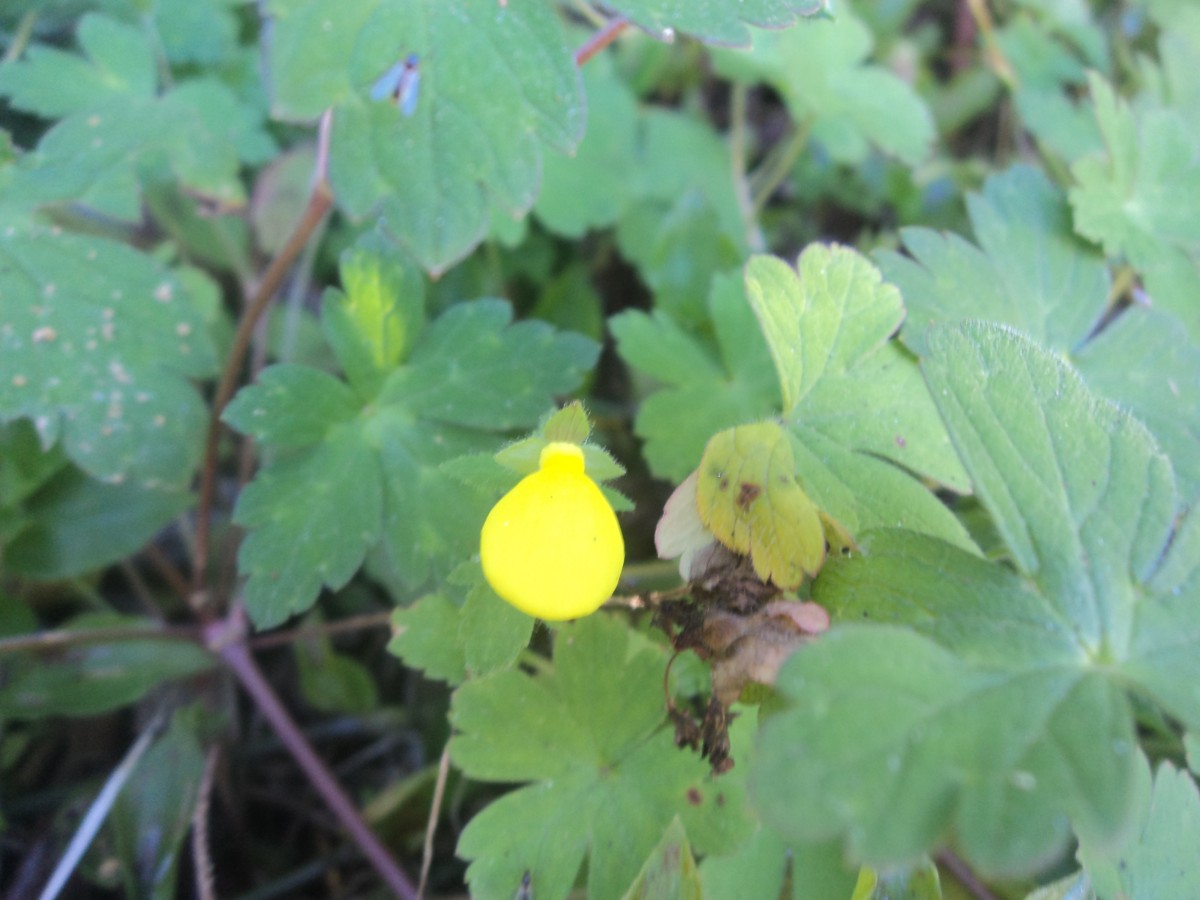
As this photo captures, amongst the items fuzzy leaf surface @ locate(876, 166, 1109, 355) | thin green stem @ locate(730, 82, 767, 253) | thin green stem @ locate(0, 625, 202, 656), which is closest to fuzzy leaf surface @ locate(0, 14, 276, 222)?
thin green stem @ locate(0, 625, 202, 656)

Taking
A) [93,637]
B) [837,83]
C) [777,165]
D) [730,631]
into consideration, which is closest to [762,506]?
[730,631]

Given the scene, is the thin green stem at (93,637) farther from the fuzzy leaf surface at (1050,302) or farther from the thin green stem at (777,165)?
the thin green stem at (777,165)

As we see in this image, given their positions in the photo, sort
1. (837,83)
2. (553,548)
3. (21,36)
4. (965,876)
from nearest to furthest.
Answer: (553,548), (965,876), (21,36), (837,83)

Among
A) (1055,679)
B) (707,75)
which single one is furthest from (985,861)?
(707,75)

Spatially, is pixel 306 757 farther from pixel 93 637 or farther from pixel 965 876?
pixel 965 876

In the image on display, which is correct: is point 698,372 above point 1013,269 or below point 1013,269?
below

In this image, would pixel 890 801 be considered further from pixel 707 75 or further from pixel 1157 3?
pixel 1157 3
